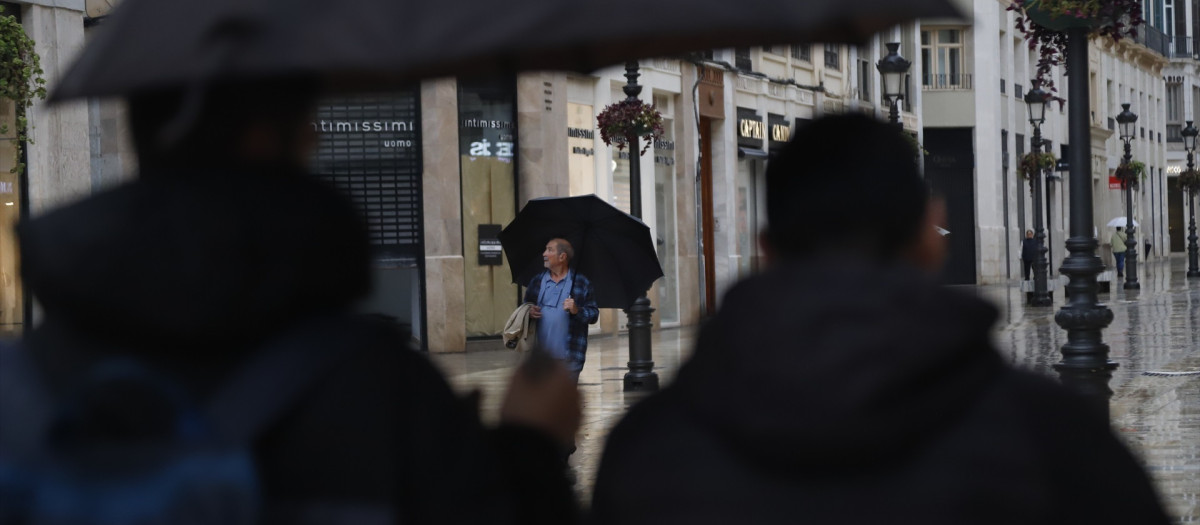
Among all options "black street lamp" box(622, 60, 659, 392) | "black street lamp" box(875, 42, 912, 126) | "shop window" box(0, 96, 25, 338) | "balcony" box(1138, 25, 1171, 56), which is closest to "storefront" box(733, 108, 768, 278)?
"black street lamp" box(875, 42, 912, 126)

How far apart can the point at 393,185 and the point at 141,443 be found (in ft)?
75.3

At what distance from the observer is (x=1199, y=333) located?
2453cm

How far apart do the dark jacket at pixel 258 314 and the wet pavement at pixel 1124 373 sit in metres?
1.41

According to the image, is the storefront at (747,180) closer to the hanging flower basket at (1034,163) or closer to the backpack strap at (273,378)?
the hanging flower basket at (1034,163)

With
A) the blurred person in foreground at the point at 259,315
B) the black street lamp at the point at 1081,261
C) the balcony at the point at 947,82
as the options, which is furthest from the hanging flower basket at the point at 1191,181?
the blurred person in foreground at the point at 259,315

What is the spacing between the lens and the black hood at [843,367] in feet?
7.53

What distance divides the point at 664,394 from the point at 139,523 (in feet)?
2.52

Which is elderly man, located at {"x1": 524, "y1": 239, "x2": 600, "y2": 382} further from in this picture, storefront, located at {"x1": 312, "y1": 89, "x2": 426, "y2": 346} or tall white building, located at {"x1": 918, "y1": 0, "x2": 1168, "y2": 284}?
tall white building, located at {"x1": 918, "y1": 0, "x2": 1168, "y2": 284}

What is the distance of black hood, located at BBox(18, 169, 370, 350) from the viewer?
228 cm

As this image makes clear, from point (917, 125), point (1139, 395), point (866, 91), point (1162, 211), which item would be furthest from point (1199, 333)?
point (1162, 211)

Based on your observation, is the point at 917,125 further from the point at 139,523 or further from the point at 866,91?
the point at 139,523

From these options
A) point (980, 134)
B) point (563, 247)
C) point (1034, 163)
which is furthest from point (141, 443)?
point (980, 134)

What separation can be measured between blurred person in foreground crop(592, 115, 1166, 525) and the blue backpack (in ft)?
1.64

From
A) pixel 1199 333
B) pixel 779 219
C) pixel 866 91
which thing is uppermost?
pixel 866 91
